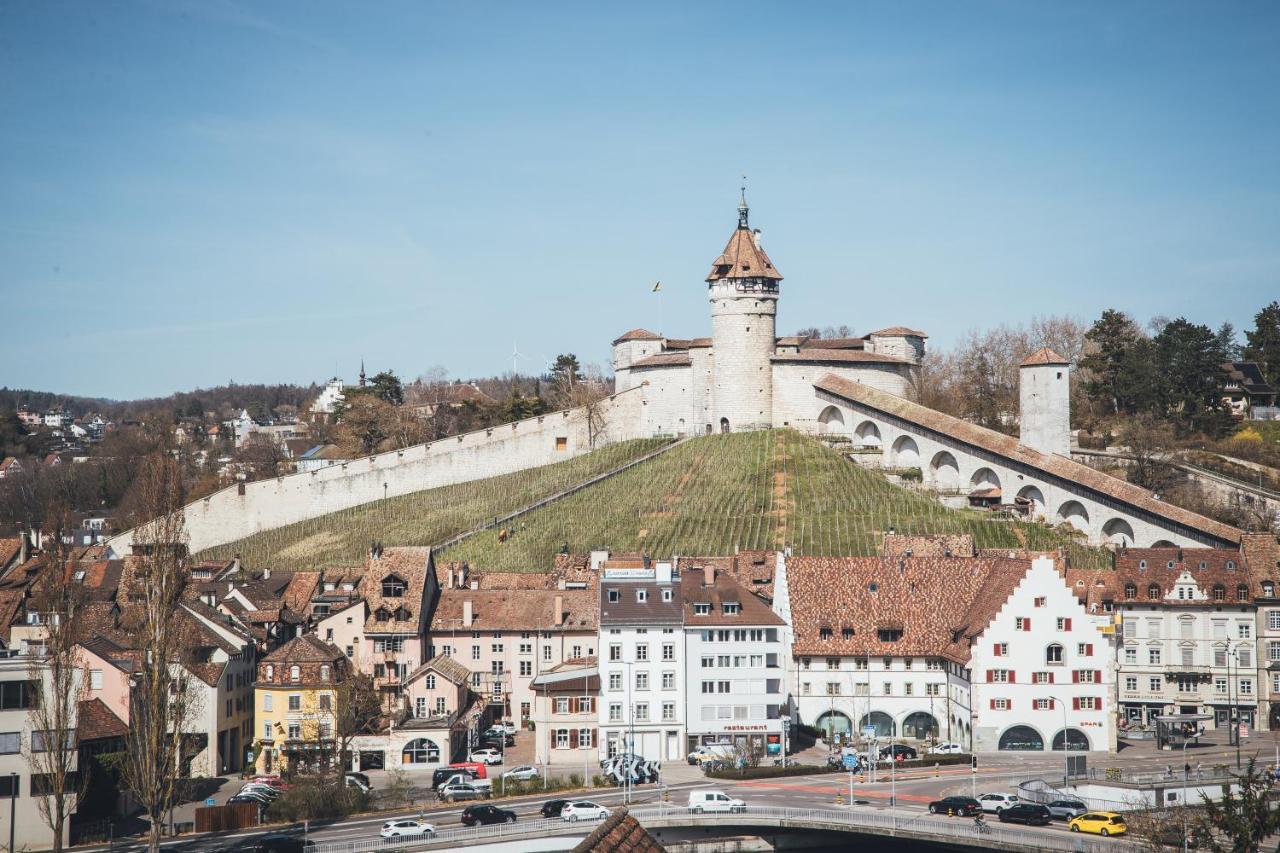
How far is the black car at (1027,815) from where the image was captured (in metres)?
46.7

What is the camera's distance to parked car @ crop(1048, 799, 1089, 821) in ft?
154

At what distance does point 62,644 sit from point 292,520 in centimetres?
6474

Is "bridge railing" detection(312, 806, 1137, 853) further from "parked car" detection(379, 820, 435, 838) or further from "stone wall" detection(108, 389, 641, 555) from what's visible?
"stone wall" detection(108, 389, 641, 555)

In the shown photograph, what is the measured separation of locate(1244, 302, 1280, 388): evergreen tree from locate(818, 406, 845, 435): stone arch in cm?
3340

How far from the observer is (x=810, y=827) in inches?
1807

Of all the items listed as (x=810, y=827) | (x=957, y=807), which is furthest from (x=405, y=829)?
(x=957, y=807)

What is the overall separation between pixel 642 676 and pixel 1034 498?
140 feet

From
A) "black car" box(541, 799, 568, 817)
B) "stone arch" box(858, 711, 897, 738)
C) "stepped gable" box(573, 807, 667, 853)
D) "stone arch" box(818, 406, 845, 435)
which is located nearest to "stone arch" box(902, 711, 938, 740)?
"stone arch" box(858, 711, 897, 738)

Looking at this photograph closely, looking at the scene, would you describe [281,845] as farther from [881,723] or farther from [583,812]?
[881,723]

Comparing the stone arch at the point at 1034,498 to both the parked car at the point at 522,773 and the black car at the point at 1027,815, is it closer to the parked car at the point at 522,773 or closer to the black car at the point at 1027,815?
the parked car at the point at 522,773

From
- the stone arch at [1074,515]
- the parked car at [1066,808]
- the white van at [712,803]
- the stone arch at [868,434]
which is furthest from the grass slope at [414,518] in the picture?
the parked car at [1066,808]

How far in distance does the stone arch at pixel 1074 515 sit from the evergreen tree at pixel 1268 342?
33.1 metres

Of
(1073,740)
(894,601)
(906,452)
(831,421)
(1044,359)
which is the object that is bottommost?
(1073,740)

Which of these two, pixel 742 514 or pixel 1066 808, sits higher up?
pixel 742 514
